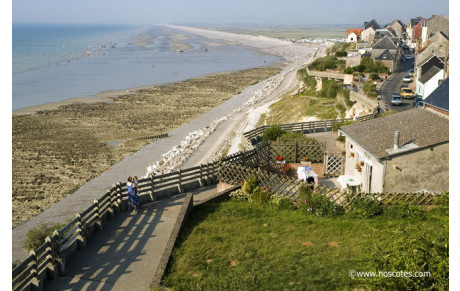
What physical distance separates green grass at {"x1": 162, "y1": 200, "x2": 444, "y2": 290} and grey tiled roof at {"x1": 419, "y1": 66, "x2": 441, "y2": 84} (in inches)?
1393

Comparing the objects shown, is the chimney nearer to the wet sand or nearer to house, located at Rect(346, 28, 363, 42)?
the wet sand

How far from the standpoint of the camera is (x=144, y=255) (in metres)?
12.2

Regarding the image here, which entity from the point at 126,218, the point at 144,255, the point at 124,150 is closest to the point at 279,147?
the point at 126,218

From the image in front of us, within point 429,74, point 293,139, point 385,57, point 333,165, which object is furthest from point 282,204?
point 385,57

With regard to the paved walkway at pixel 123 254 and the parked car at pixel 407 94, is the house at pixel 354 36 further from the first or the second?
the paved walkway at pixel 123 254

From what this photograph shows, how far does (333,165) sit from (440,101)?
559 cm

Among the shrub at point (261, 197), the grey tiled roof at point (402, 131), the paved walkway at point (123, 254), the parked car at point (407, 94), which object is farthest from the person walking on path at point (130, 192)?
the parked car at point (407, 94)

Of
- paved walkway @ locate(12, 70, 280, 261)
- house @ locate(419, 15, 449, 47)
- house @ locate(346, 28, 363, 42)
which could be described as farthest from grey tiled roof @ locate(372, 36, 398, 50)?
house @ locate(346, 28, 363, 42)

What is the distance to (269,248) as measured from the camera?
39.1ft

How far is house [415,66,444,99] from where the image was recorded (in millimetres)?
43191

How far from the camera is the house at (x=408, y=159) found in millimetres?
15383

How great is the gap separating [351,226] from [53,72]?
94441 mm

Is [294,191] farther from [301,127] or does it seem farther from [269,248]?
[301,127]

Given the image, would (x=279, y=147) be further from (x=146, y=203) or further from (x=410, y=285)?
(x=410, y=285)
